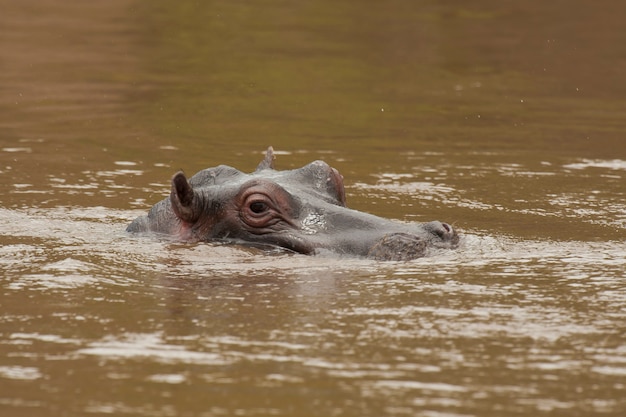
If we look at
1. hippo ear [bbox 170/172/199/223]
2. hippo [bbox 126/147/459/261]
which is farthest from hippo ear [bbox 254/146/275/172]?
hippo ear [bbox 170/172/199/223]

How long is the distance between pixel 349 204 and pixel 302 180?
2.26m

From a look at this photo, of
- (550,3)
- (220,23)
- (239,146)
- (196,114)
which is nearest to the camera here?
(239,146)

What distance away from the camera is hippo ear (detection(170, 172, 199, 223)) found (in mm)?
9086

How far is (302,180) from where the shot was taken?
9.56 m

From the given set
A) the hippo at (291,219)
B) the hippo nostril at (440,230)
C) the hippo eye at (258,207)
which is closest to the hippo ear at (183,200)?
the hippo at (291,219)

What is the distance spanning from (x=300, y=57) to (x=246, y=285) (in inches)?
523

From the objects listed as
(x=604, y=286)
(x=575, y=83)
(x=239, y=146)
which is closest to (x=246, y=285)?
(x=604, y=286)

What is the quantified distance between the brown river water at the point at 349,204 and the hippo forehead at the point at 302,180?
52cm

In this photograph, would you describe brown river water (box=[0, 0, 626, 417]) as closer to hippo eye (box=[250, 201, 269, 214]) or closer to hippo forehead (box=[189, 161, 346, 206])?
hippo eye (box=[250, 201, 269, 214])

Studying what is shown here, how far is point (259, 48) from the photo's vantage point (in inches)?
882

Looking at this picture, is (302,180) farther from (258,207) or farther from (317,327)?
(317,327)

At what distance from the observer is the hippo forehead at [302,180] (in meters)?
9.45

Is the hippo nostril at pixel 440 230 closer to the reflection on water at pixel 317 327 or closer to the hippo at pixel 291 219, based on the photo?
the hippo at pixel 291 219

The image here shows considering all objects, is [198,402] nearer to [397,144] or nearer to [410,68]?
[397,144]
